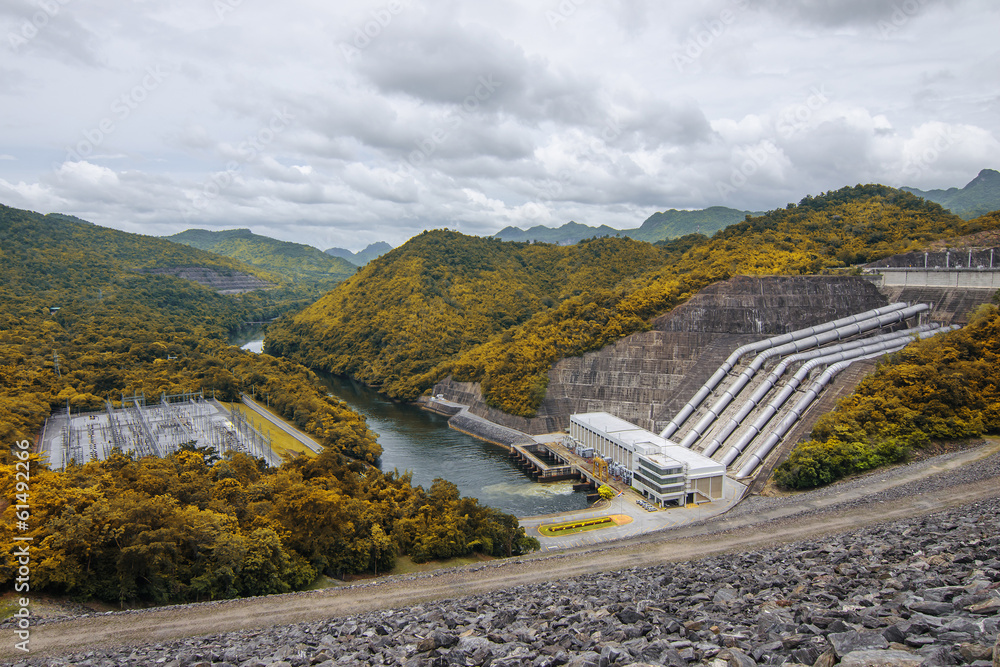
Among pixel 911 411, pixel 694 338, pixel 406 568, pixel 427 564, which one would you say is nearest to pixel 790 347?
pixel 694 338

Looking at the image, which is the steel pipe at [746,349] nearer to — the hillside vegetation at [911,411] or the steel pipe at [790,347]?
the steel pipe at [790,347]

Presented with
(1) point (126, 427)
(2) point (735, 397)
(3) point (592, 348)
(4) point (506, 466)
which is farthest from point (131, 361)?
(2) point (735, 397)

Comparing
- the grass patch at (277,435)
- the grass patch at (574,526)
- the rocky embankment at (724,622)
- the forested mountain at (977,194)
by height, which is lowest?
the grass patch at (574,526)

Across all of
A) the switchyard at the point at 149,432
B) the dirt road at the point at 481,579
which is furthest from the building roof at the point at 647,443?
the switchyard at the point at 149,432

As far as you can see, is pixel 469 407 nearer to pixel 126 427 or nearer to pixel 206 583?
pixel 126 427

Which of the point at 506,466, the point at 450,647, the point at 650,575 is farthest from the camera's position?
the point at 506,466
